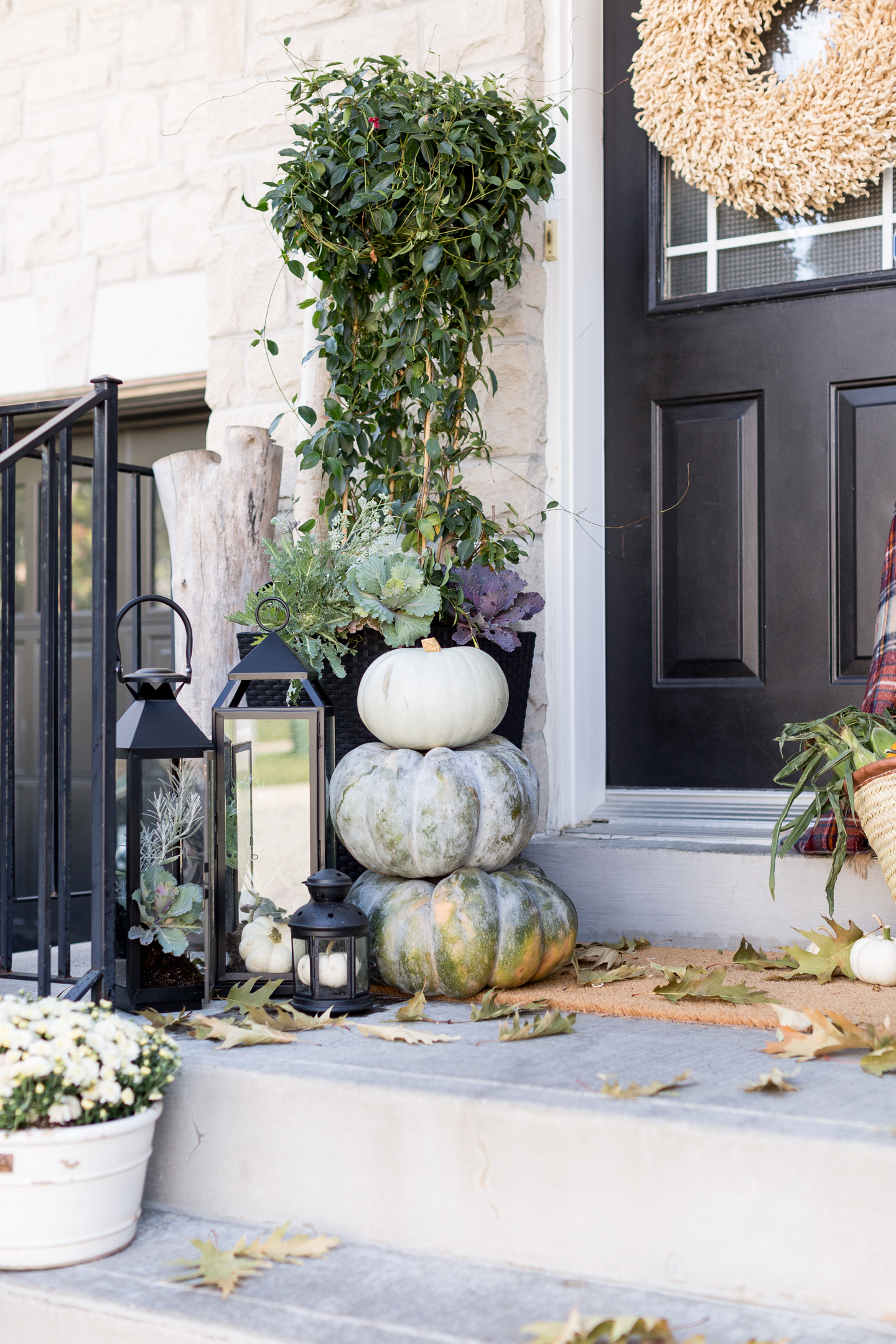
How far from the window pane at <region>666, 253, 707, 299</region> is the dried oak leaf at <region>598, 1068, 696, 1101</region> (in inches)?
74.8

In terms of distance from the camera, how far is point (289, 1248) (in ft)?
4.72

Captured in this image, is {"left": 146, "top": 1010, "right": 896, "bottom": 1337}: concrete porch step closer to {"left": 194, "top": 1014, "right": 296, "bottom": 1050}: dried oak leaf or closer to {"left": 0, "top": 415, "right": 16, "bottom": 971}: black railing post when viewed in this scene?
{"left": 194, "top": 1014, "right": 296, "bottom": 1050}: dried oak leaf

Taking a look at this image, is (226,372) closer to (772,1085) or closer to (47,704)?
(47,704)

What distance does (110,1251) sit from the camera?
1467 mm

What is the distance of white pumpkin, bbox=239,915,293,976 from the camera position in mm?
2016

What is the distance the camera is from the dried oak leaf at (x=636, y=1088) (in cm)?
140

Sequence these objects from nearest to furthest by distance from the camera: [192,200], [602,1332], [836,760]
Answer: [602,1332]
[836,760]
[192,200]

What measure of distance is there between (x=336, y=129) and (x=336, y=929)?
1.61 meters

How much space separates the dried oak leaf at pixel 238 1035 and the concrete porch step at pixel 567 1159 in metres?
0.02

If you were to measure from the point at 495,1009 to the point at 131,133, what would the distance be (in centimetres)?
316

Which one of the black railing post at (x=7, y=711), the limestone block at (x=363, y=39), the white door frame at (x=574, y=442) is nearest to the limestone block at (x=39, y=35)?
the limestone block at (x=363, y=39)

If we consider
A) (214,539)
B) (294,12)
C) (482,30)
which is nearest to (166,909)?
(214,539)

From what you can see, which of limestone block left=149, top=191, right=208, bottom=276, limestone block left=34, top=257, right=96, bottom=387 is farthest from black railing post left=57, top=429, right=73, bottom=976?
limestone block left=34, top=257, right=96, bottom=387

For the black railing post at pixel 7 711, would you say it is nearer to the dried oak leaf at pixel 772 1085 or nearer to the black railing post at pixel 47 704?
the black railing post at pixel 47 704
